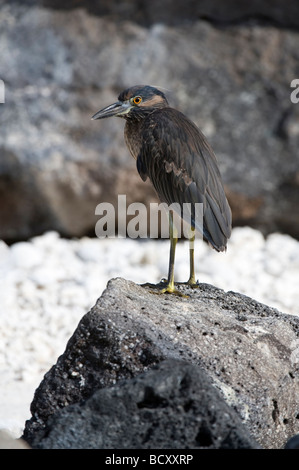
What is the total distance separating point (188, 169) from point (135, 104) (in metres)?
0.48

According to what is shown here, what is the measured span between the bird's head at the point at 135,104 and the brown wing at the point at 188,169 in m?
0.15

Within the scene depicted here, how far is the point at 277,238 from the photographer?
6199 mm

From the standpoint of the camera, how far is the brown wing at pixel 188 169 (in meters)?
3.18

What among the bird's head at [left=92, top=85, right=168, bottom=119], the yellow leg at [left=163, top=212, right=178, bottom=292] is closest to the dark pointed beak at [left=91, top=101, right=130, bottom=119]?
the bird's head at [left=92, top=85, right=168, bottom=119]

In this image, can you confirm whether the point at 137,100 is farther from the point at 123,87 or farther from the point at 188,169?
the point at 123,87

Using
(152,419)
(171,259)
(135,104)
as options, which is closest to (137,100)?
(135,104)

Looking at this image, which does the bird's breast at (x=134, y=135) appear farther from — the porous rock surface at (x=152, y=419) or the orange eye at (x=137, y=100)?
the porous rock surface at (x=152, y=419)

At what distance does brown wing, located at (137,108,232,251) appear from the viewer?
3.18m

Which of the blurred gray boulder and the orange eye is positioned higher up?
the blurred gray boulder

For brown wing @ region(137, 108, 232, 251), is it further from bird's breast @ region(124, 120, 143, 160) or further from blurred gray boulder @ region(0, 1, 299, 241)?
blurred gray boulder @ region(0, 1, 299, 241)

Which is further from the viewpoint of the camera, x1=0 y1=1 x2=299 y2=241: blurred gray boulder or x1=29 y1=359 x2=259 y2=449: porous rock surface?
x1=0 y1=1 x2=299 y2=241: blurred gray boulder

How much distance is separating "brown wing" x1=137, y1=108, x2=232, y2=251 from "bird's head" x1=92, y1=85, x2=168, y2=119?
0.50 feet
